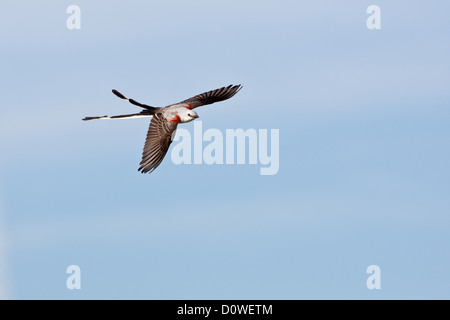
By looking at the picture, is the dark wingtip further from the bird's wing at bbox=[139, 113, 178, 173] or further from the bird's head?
the bird's head

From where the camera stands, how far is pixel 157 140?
48.4 meters

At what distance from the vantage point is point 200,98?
167 feet

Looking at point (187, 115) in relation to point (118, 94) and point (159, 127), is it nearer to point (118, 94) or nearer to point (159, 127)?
point (159, 127)

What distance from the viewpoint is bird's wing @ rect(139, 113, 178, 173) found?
47969 mm

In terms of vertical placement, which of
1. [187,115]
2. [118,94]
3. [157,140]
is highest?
[118,94]

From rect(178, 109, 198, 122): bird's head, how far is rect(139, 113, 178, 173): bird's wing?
0.42 m

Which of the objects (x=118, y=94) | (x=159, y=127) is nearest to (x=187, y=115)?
(x=159, y=127)

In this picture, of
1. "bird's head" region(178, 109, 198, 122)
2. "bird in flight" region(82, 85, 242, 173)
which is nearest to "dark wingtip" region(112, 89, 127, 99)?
"bird in flight" region(82, 85, 242, 173)

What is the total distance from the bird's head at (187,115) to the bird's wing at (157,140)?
0.42m

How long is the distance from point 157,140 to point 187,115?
1609 mm

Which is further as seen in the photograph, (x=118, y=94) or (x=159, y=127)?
(x=118, y=94)

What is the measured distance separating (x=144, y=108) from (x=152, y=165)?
292 cm
